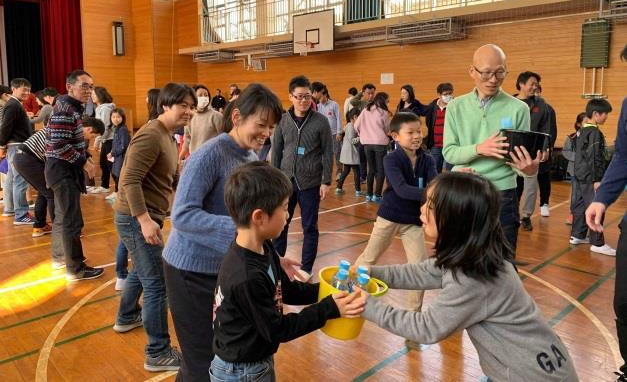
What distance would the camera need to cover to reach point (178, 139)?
724 cm

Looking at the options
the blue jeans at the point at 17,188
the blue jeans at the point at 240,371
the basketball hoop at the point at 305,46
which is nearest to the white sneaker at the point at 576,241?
the blue jeans at the point at 240,371

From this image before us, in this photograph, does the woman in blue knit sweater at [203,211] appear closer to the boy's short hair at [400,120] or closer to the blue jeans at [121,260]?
the boy's short hair at [400,120]

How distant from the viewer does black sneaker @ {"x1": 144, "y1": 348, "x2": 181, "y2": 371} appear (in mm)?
2734

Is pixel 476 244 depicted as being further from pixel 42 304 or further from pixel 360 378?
pixel 42 304

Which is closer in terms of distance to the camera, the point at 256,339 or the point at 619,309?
the point at 256,339

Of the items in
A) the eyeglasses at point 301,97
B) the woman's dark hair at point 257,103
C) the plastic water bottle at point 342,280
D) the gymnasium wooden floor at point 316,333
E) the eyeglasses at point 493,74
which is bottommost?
the gymnasium wooden floor at point 316,333

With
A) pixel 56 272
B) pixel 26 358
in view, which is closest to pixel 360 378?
pixel 26 358

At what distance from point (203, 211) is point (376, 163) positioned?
19.1 feet

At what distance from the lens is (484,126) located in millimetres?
2666

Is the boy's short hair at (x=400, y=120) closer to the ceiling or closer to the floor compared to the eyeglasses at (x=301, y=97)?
closer to the floor

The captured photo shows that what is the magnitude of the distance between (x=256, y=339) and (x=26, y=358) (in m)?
2.11

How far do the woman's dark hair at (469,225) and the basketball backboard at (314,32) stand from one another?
444 inches

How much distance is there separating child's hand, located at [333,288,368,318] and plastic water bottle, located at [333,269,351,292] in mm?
66

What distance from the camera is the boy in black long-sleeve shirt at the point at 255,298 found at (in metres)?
1.44
